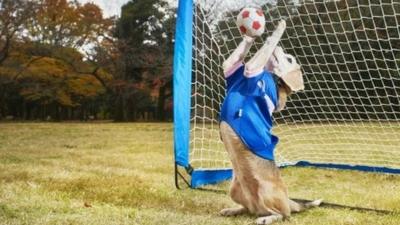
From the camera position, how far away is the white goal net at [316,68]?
5.30 meters

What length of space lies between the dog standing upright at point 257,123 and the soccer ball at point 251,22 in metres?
0.05

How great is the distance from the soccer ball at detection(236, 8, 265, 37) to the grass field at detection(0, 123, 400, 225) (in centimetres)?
114

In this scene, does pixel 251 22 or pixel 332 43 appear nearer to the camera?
pixel 251 22

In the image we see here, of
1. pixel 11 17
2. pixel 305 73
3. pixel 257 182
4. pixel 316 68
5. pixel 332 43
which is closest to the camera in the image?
pixel 257 182

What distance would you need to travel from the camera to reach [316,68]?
21.2 ft

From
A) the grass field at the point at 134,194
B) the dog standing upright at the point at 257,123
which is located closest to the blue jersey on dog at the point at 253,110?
the dog standing upright at the point at 257,123

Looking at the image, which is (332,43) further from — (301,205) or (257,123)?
(257,123)

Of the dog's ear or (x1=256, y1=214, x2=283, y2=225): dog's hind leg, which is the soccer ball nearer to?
the dog's ear

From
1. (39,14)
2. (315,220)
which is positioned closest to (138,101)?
(39,14)

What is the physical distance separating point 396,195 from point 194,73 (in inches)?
75.9

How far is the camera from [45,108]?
31766 millimetres

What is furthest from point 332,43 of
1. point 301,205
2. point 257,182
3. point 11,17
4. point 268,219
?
point 11,17

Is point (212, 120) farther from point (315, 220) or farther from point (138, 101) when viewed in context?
point (138, 101)

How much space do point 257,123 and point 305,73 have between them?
2.93m
